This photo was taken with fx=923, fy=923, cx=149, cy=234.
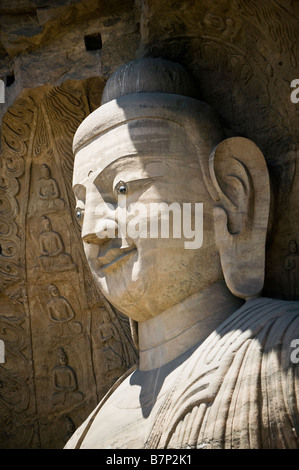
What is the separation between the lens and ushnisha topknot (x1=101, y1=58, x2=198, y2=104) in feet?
18.3

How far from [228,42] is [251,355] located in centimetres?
200

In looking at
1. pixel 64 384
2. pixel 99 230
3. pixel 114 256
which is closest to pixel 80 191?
pixel 99 230

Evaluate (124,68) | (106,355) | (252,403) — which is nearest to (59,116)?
(124,68)

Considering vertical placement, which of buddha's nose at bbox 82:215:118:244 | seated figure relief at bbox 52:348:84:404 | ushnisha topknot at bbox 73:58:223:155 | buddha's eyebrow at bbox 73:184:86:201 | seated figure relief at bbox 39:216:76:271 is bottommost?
seated figure relief at bbox 52:348:84:404

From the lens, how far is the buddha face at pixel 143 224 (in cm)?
516

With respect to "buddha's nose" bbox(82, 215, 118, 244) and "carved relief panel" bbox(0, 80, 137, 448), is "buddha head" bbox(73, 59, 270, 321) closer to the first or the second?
"buddha's nose" bbox(82, 215, 118, 244)

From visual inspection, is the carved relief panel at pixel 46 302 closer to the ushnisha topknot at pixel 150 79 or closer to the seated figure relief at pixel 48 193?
the seated figure relief at pixel 48 193

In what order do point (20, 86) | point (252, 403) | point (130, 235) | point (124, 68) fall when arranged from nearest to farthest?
point (252, 403) < point (130, 235) < point (124, 68) < point (20, 86)

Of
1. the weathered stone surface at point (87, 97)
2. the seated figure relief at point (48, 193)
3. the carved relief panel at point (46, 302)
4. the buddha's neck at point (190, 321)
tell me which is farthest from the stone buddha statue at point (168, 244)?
the seated figure relief at point (48, 193)

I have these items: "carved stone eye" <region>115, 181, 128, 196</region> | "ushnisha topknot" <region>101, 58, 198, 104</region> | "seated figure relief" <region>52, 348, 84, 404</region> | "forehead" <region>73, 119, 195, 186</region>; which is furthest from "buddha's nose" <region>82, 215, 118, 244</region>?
"seated figure relief" <region>52, 348, 84, 404</region>

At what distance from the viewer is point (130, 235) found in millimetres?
5223

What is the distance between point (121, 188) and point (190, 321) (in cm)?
85

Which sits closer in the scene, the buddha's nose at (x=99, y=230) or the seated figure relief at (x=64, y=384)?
the buddha's nose at (x=99, y=230)
